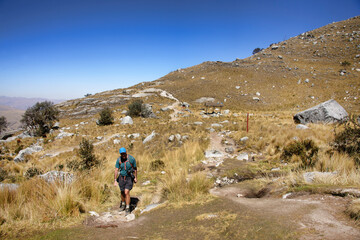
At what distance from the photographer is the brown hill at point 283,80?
122ft

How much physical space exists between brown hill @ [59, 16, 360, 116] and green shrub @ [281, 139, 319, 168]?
28.0 meters

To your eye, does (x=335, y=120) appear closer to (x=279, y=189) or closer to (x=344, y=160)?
(x=344, y=160)

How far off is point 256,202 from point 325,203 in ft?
4.13

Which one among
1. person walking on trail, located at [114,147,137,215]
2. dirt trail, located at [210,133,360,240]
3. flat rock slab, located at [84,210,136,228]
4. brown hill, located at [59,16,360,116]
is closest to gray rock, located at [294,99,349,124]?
dirt trail, located at [210,133,360,240]

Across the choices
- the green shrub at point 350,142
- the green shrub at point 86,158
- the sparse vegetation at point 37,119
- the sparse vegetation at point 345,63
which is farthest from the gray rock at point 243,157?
the sparse vegetation at point 345,63

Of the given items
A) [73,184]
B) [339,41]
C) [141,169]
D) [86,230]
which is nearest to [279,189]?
[86,230]

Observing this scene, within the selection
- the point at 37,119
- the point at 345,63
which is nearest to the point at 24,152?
the point at 37,119

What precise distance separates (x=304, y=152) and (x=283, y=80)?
4595 cm

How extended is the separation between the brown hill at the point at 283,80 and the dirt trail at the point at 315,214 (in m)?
33.2

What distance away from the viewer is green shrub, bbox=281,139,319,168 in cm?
671

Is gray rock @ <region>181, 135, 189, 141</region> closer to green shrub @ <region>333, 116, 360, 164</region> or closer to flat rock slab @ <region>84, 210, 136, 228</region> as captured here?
green shrub @ <region>333, 116, 360, 164</region>

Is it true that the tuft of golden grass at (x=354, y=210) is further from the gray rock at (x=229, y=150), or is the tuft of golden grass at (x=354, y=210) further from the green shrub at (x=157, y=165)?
the gray rock at (x=229, y=150)

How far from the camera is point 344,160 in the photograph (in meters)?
5.64

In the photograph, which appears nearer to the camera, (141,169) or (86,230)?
(86,230)
